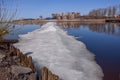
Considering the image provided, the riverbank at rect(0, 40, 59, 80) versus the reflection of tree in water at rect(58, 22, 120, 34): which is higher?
the riverbank at rect(0, 40, 59, 80)

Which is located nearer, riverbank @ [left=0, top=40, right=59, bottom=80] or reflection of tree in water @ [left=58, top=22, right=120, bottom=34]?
riverbank @ [left=0, top=40, right=59, bottom=80]

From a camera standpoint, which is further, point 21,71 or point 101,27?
point 101,27

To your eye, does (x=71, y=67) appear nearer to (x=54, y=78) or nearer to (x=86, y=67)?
(x=86, y=67)

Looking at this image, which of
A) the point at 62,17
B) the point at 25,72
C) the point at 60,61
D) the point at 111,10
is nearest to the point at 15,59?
the point at 60,61

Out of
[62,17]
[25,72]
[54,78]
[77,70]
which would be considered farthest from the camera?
[62,17]

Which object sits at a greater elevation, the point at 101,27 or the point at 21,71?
the point at 21,71

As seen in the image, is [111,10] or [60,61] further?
[111,10]

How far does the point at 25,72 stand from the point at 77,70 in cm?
229

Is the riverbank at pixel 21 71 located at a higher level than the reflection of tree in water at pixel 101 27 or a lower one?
higher

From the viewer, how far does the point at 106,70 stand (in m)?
11.5

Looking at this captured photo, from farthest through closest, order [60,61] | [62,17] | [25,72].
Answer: [62,17] < [60,61] < [25,72]

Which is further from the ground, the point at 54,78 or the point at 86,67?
the point at 54,78

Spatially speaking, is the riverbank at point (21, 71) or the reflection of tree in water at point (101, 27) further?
the reflection of tree in water at point (101, 27)

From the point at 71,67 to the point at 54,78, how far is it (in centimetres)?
344
